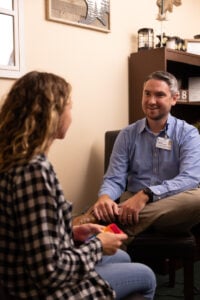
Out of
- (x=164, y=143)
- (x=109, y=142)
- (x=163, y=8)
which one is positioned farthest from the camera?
(x=163, y=8)

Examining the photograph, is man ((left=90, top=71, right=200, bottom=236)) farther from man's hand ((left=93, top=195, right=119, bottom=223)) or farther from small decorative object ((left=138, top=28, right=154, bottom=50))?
small decorative object ((left=138, top=28, right=154, bottom=50))

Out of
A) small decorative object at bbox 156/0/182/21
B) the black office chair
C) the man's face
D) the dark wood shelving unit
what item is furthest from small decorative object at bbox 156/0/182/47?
the black office chair

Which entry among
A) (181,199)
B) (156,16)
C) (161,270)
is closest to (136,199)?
(181,199)

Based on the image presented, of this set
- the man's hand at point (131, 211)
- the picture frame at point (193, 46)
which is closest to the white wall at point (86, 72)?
the picture frame at point (193, 46)

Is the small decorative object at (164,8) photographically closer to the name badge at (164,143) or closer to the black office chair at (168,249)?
the name badge at (164,143)

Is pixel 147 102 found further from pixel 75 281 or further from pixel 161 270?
pixel 75 281

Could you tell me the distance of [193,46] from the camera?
3.31m

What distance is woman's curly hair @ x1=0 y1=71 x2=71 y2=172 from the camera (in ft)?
3.13

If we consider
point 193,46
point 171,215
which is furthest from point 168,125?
point 193,46

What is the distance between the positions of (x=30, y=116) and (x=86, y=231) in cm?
51

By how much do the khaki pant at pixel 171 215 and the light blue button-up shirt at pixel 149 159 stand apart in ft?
0.69

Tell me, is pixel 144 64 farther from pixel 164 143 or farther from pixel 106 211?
pixel 106 211

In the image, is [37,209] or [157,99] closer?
[37,209]

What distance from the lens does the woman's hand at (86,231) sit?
4.21 feet
